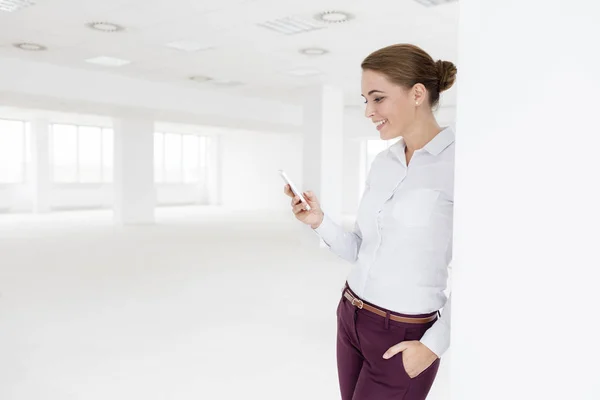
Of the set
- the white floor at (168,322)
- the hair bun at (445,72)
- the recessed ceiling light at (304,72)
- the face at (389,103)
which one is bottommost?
the white floor at (168,322)

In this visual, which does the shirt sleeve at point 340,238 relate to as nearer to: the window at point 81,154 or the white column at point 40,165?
the white column at point 40,165

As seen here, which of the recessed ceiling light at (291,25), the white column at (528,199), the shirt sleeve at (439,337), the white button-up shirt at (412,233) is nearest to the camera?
the white column at (528,199)

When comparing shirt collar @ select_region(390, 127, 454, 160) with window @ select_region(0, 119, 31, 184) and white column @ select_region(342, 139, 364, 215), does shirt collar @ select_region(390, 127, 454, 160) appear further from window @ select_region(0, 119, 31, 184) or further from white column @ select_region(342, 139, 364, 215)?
window @ select_region(0, 119, 31, 184)

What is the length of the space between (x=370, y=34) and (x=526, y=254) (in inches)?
298

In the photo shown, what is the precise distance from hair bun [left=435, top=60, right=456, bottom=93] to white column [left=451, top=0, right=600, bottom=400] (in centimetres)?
56

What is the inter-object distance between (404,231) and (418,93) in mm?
395

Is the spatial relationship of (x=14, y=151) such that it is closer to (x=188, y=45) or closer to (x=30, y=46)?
(x=30, y=46)

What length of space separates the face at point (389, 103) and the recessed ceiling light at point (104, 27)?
7083 millimetres

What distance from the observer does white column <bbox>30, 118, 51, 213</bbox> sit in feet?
66.9

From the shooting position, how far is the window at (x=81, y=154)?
22156mm

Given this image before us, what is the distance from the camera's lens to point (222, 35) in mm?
8344

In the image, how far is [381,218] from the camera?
165 cm

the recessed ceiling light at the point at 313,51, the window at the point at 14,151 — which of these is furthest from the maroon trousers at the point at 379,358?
the window at the point at 14,151

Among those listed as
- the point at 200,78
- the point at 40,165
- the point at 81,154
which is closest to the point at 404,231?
the point at 200,78
